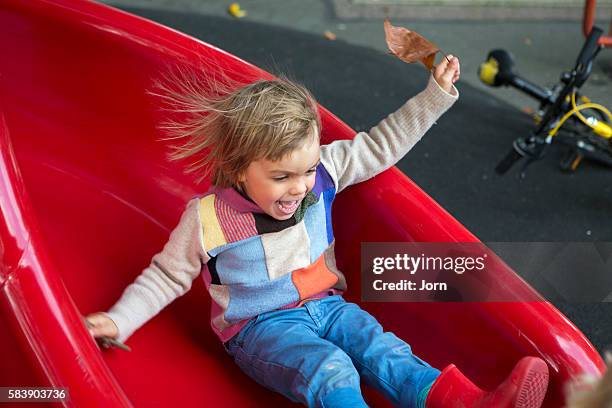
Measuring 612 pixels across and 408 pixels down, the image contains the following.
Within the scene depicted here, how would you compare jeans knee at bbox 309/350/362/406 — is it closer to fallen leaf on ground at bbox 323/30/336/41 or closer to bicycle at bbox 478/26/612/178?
bicycle at bbox 478/26/612/178

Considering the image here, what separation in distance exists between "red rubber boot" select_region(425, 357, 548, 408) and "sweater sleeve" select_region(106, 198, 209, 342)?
0.39 m

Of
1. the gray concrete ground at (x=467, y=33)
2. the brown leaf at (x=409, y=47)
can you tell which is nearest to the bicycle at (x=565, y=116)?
the gray concrete ground at (x=467, y=33)

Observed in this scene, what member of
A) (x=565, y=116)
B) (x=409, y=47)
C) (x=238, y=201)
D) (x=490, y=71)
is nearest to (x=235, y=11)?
(x=490, y=71)

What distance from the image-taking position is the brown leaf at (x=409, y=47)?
1.27m

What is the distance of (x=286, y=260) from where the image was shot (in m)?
1.24

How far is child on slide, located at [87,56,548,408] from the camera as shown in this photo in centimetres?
112

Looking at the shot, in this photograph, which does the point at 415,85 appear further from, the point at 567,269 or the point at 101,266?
the point at 101,266

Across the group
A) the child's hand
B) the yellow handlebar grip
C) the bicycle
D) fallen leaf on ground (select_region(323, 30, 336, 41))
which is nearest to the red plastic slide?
the child's hand

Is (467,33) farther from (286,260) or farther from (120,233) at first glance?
(286,260)

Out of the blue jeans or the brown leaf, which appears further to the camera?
the brown leaf

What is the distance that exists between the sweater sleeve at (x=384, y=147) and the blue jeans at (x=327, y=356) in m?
0.20

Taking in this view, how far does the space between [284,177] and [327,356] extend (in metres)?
0.25

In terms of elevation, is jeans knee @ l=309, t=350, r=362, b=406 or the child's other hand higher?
the child's other hand

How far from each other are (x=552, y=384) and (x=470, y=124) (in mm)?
1276
